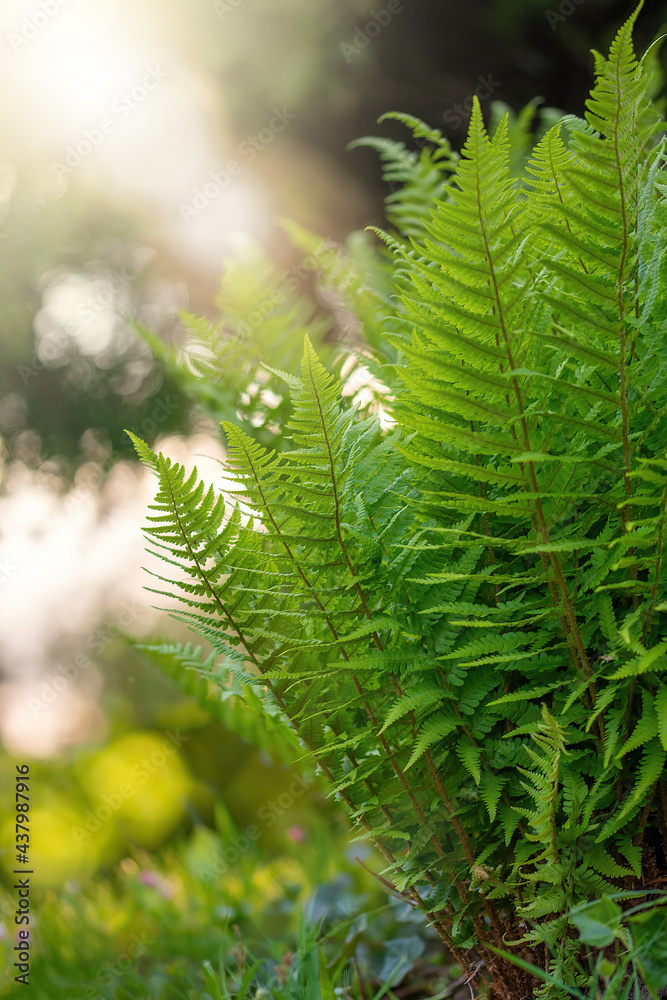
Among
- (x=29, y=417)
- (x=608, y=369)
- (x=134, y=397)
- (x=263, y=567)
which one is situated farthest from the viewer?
(x=29, y=417)

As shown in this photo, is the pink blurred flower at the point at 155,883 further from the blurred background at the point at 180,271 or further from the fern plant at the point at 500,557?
the fern plant at the point at 500,557

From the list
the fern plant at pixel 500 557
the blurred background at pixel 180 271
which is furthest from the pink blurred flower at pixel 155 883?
the fern plant at pixel 500 557

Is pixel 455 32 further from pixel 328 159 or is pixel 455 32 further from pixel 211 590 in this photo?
pixel 211 590

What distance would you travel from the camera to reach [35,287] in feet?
7.29

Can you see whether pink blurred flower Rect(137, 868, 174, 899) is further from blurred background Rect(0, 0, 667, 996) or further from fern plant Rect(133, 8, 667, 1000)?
fern plant Rect(133, 8, 667, 1000)

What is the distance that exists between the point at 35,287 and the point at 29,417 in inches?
17.0

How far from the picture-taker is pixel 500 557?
0.58 metres

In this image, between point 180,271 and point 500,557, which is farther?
point 180,271

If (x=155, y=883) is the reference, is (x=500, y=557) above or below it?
above

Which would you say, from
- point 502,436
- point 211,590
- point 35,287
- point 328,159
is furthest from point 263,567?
point 35,287

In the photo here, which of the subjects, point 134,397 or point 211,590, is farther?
point 134,397

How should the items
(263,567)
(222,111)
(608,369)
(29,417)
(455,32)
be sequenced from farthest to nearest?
(29,417) → (222,111) → (455,32) → (263,567) → (608,369)

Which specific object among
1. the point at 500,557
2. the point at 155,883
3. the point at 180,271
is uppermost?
the point at 180,271

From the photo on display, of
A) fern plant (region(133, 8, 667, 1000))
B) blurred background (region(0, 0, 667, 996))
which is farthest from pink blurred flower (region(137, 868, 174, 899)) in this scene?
fern plant (region(133, 8, 667, 1000))
